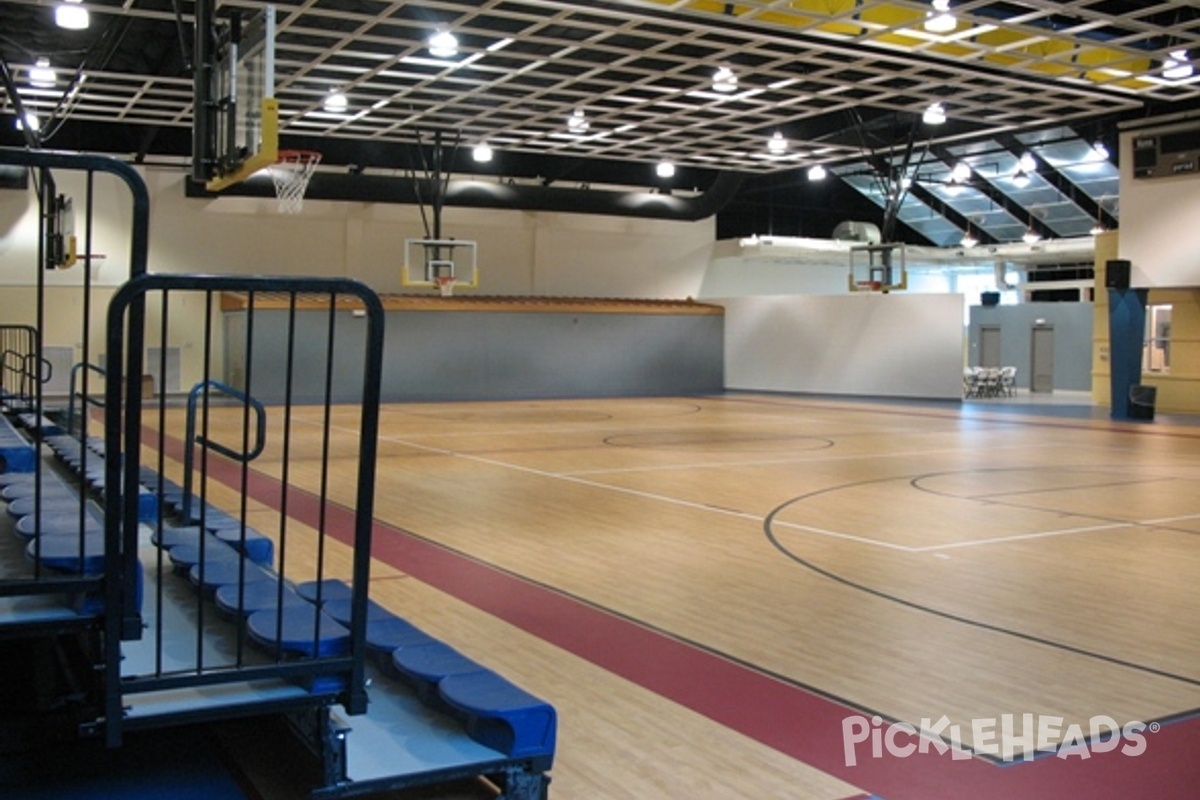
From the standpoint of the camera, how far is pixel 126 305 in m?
3.14

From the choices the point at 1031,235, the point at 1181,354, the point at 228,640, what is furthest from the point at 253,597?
the point at 1031,235

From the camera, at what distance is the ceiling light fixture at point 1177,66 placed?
16038 millimetres

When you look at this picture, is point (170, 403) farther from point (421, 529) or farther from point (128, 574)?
point (128, 574)

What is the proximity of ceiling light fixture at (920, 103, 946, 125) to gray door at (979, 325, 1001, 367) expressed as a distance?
47.7ft

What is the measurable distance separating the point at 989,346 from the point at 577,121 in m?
17.1

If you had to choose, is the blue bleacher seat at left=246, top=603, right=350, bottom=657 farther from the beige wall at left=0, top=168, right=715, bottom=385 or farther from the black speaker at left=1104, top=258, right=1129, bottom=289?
the black speaker at left=1104, top=258, right=1129, bottom=289

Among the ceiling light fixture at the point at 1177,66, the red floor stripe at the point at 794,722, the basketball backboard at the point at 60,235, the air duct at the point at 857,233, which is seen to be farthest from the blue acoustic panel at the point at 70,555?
the air duct at the point at 857,233

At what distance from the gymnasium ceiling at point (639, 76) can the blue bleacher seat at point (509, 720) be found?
8330mm

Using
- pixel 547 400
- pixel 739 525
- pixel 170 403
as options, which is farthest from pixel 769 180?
pixel 739 525

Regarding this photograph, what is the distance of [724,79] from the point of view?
17375 mm

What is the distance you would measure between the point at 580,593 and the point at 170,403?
A: 1824cm

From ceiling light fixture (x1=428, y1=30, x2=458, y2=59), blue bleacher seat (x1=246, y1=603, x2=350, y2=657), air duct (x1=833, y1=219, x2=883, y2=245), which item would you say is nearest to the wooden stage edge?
air duct (x1=833, y1=219, x2=883, y2=245)

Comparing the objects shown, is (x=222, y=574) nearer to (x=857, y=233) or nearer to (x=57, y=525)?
(x=57, y=525)

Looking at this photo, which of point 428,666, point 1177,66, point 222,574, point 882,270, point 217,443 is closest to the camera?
point 428,666
